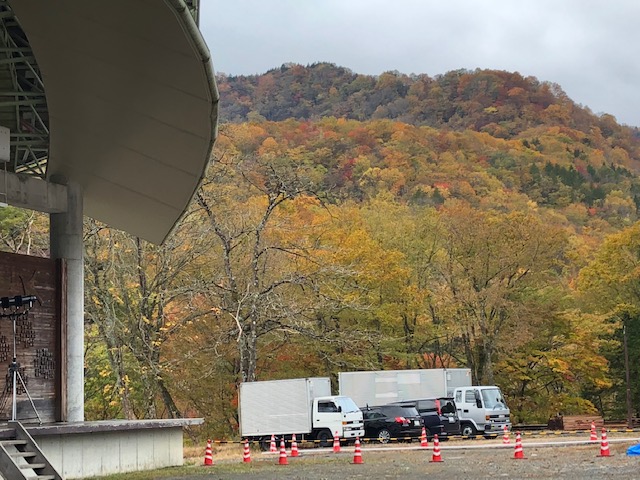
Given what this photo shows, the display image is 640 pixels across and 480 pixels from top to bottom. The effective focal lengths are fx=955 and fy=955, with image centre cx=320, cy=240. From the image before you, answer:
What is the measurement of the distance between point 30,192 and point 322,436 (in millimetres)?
16943

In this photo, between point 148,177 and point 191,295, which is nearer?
point 148,177

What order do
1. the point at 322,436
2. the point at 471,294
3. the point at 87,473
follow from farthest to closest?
the point at 471,294 < the point at 322,436 < the point at 87,473

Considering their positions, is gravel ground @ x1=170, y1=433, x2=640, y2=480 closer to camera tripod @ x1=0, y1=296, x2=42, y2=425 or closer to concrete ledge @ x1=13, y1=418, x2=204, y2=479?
concrete ledge @ x1=13, y1=418, x2=204, y2=479

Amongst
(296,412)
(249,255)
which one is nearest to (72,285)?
(296,412)

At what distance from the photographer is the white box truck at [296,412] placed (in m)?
33.2

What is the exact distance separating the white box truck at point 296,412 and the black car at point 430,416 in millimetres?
2648

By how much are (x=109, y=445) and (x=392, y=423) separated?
16.6 meters

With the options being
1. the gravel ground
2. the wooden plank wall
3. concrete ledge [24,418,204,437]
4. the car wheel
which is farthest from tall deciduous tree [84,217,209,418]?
the wooden plank wall

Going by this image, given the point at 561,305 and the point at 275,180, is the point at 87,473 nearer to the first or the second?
the point at 275,180

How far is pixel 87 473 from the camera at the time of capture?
1802 centimetres

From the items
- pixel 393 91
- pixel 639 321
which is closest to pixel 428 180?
pixel 639 321

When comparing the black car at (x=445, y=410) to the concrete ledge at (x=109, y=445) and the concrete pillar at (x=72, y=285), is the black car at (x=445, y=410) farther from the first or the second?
the concrete pillar at (x=72, y=285)

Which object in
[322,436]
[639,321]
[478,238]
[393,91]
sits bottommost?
[322,436]

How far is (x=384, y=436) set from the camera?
33.9 m
